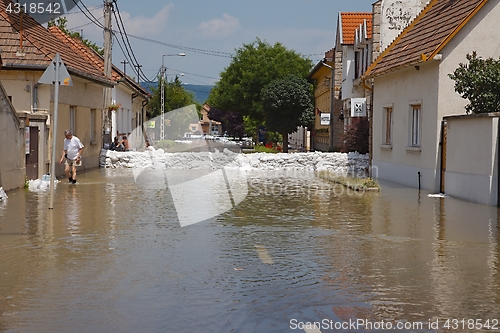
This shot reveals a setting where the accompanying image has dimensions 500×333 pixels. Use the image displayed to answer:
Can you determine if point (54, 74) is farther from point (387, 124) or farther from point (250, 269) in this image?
point (387, 124)

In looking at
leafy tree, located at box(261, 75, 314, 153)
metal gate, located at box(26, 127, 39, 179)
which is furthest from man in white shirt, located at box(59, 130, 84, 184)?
leafy tree, located at box(261, 75, 314, 153)

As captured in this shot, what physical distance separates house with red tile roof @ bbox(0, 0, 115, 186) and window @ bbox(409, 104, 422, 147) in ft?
33.7

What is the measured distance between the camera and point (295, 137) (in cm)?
6969

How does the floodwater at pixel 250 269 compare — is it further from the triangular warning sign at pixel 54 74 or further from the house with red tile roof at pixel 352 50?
the house with red tile roof at pixel 352 50

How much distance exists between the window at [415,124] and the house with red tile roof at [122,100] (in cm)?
1370

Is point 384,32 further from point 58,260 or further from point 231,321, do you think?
point 231,321

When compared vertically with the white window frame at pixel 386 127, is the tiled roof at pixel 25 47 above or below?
above

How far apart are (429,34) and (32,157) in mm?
11730

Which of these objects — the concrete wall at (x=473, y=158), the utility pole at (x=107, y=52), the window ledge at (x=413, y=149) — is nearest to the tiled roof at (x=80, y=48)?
the utility pole at (x=107, y=52)

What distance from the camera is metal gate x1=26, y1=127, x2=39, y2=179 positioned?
738 inches

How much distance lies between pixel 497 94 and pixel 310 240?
7.97m

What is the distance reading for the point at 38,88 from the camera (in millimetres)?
21672

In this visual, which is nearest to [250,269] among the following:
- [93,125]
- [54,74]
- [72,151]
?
[54,74]

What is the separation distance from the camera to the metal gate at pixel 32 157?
18734mm
